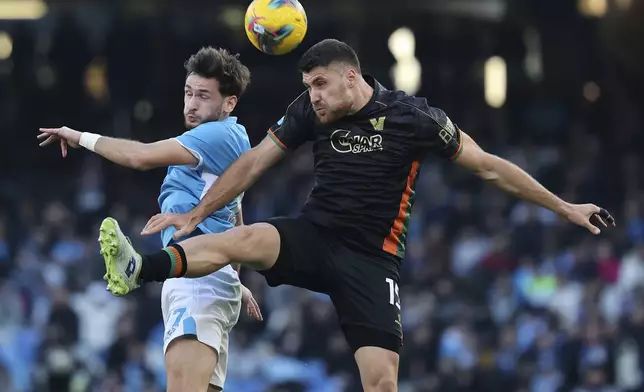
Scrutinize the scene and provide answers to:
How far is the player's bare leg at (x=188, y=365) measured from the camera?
27.3 ft

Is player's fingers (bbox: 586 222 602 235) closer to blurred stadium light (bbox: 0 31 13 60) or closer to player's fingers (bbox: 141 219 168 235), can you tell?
player's fingers (bbox: 141 219 168 235)

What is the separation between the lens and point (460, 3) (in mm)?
22766

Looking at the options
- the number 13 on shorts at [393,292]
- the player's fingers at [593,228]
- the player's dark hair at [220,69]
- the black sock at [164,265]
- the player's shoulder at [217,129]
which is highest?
the player's dark hair at [220,69]

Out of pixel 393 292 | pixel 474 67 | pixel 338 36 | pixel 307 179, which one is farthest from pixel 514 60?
pixel 393 292

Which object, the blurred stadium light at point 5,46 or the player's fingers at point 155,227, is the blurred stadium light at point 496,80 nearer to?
the blurred stadium light at point 5,46

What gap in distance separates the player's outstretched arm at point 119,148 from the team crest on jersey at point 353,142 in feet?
3.26

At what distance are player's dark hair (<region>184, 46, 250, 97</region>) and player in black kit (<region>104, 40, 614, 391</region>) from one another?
1.32ft

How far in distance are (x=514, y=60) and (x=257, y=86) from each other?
170 inches

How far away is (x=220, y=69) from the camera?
8664mm

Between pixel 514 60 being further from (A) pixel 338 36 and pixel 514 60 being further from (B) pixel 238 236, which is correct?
(B) pixel 238 236

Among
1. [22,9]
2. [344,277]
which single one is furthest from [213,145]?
[22,9]

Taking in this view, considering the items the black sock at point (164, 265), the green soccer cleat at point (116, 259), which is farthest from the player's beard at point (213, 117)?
the green soccer cleat at point (116, 259)

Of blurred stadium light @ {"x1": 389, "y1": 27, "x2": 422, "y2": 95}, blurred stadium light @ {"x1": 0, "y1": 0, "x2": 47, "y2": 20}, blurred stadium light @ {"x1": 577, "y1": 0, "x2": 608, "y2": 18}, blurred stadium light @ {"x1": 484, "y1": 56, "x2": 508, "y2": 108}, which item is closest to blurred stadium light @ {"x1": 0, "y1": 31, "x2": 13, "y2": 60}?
blurred stadium light @ {"x1": 0, "y1": 0, "x2": 47, "y2": 20}

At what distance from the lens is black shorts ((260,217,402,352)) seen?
8.47m
